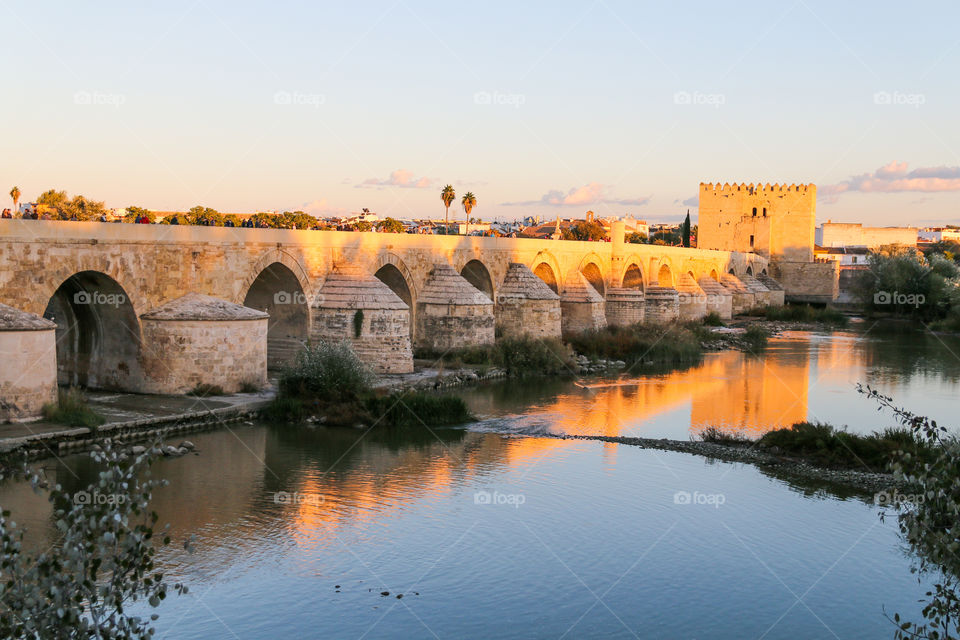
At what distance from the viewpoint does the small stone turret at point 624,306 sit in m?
28.4

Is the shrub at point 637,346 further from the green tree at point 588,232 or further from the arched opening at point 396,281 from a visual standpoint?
the green tree at point 588,232

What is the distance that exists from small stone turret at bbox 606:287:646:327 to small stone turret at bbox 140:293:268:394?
16.5 m

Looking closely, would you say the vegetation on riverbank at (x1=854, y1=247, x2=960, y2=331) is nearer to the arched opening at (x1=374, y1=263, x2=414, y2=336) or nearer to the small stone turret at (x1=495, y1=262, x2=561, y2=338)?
the small stone turret at (x1=495, y1=262, x2=561, y2=338)

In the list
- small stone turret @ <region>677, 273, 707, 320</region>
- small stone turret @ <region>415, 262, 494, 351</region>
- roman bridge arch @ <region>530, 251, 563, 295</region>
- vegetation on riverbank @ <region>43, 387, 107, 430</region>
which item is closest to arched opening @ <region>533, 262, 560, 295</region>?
roman bridge arch @ <region>530, 251, 563, 295</region>

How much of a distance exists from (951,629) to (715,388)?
1146cm

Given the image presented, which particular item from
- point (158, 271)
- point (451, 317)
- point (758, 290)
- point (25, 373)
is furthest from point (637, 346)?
point (758, 290)

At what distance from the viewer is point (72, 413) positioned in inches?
418

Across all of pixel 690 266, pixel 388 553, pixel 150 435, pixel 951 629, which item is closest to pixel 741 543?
pixel 951 629

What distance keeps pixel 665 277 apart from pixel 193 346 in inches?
948

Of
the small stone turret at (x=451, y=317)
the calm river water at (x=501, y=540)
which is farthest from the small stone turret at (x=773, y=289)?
the calm river water at (x=501, y=540)

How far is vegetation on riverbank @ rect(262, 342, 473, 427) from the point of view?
1279cm

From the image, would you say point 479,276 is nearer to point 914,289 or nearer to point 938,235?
point 914,289

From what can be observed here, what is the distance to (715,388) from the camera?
17734 millimetres

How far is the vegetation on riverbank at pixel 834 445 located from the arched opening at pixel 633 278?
20.4 metres
